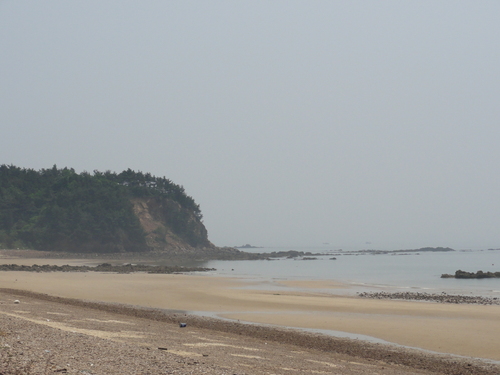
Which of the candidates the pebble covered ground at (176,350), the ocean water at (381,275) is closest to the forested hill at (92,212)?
the ocean water at (381,275)

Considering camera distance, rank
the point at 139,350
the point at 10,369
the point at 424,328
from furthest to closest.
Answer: the point at 424,328 < the point at 139,350 < the point at 10,369

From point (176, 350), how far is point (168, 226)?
105629 millimetres

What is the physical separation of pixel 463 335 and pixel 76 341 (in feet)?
45.4

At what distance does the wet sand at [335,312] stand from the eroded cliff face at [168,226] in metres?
73.8

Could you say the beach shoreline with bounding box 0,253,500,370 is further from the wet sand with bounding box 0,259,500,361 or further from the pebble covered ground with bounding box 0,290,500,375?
the pebble covered ground with bounding box 0,290,500,375

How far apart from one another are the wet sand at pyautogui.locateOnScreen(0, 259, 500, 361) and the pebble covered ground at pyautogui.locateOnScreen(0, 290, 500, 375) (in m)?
2.10

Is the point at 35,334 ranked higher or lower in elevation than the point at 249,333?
higher

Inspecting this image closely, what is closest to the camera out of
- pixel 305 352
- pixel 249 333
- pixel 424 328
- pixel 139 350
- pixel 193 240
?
pixel 139 350

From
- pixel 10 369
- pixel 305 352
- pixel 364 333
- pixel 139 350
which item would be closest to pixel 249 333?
pixel 305 352

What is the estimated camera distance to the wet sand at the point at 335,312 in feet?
54.4

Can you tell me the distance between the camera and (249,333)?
16.6 metres

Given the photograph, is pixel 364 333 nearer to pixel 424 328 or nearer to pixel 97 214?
pixel 424 328

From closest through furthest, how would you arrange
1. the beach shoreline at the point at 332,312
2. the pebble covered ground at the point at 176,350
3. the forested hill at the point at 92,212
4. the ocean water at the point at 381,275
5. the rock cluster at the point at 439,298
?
the pebble covered ground at the point at 176,350 → the beach shoreline at the point at 332,312 → the rock cluster at the point at 439,298 → the ocean water at the point at 381,275 → the forested hill at the point at 92,212

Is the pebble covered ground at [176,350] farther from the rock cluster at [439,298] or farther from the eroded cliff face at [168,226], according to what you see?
the eroded cliff face at [168,226]
